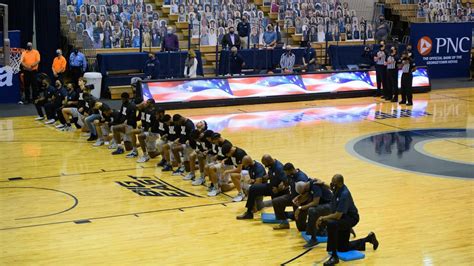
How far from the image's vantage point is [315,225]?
47.6ft

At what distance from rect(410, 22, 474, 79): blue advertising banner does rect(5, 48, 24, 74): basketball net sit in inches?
631

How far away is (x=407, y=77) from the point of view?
28547mm

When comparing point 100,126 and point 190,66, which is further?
point 190,66

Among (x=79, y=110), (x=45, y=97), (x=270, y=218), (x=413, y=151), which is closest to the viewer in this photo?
(x=270, y=218)

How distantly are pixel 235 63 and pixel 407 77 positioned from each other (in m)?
6.36

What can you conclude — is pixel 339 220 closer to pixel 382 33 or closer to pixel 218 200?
pixel 218 200

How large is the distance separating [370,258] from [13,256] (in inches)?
224

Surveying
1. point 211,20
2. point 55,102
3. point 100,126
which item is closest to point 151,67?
point 55,102

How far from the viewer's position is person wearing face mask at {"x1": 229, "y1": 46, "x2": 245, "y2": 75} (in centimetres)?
3116

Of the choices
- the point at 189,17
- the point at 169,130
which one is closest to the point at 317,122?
the point at 169,130

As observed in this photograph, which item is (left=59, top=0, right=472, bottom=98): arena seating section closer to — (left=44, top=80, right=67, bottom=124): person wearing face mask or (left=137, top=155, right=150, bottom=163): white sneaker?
(left=44, top=80, right=67, bottom=124): person wearing face mask

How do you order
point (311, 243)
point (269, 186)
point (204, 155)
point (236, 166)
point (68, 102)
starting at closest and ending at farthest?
point (311, 243) < point (269, 186) < point (236, 166) < point (204, 155) < point (68, 102)

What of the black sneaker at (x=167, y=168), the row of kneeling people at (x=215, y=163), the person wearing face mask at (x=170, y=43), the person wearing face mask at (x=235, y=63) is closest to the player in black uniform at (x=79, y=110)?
the row of kneeling people at (x=215, y=163)

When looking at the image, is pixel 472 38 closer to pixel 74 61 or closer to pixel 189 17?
pixel 189 17
